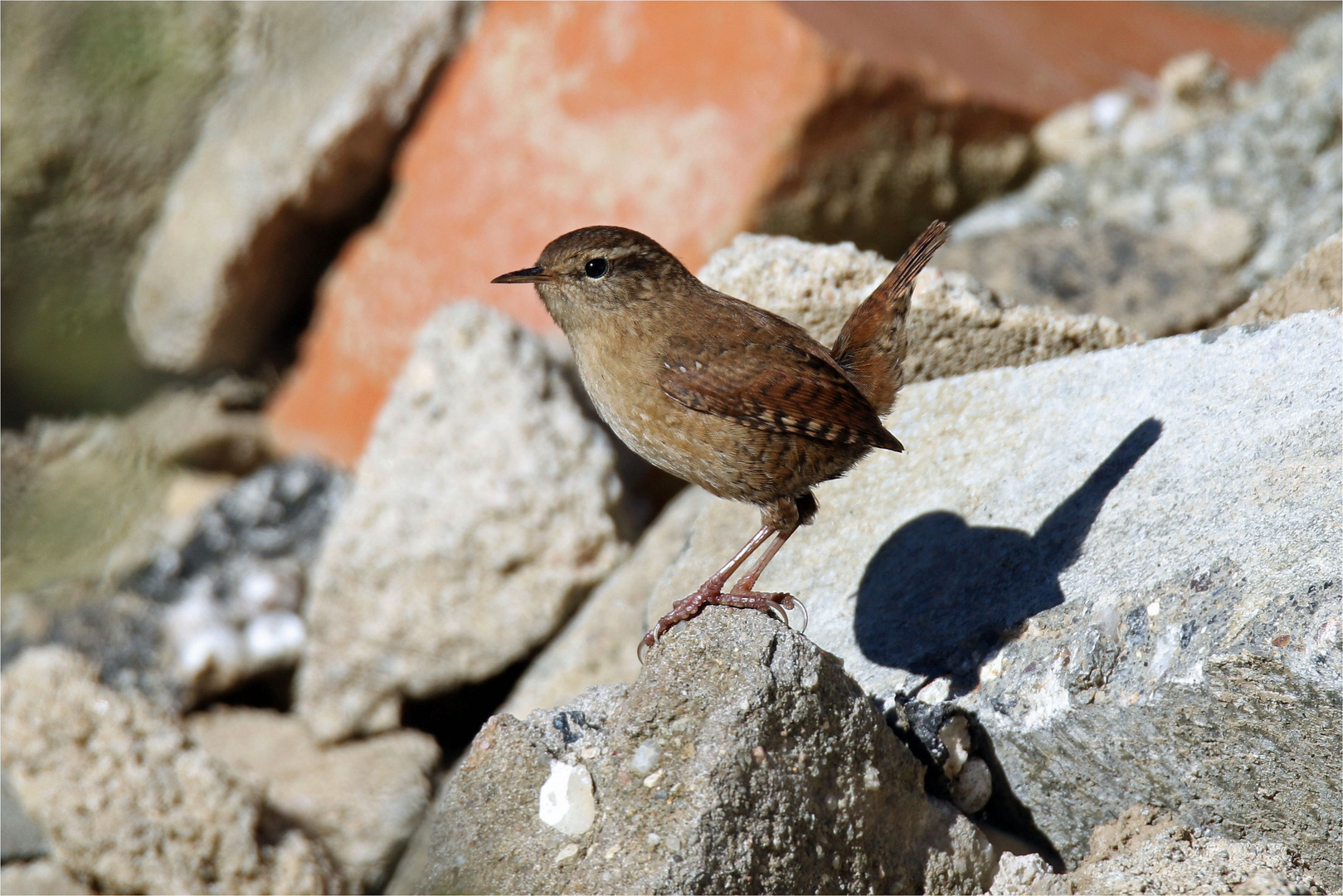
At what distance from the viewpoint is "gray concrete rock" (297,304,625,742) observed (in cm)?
455

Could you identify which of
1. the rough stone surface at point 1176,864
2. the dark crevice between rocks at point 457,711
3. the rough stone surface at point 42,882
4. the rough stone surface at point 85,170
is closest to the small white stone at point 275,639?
the dark crevice between rocks at point 457,711

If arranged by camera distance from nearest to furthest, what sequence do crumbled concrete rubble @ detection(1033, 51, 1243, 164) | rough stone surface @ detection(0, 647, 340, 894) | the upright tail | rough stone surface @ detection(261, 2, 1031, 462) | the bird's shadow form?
1. the bird's shadow
2. the upright tail
3. rough stone surface @ detection(0, 647, 340, 894)
4. rough stone surface @ detection(261, 2, 1031, 462)
5. crumbled concrete rubble @ detection(1033, 51, 1243, 164)

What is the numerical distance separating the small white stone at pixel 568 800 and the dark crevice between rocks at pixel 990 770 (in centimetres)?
79

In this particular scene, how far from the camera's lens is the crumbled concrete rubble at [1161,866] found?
7.72 feet

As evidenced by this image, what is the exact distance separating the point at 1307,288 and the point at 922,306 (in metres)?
1.08

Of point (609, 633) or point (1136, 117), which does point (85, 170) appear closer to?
point (609, 633)

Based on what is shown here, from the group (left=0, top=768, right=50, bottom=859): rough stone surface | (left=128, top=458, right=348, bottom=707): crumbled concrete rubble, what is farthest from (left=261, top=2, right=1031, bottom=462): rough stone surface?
(left=0, top=768, right=50, bottom=859): rough stone surface

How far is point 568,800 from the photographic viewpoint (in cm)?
258

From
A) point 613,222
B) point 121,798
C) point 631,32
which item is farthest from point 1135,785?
point 631,32

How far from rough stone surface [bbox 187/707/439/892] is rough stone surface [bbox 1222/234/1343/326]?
3.13m

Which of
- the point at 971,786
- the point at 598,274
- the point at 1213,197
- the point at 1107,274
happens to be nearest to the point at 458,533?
the point at 598,274

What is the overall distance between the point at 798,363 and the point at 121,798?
2.40 meters

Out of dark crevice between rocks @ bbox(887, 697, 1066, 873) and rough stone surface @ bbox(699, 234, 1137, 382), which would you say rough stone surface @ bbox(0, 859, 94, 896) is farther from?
rough stone surface @ bbox(699, 234, 1137, 382)

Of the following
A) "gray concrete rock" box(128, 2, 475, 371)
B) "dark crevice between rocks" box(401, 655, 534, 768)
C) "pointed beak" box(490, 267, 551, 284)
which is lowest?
"dark crevice between rocks" box(401, 655, 534, 768)
